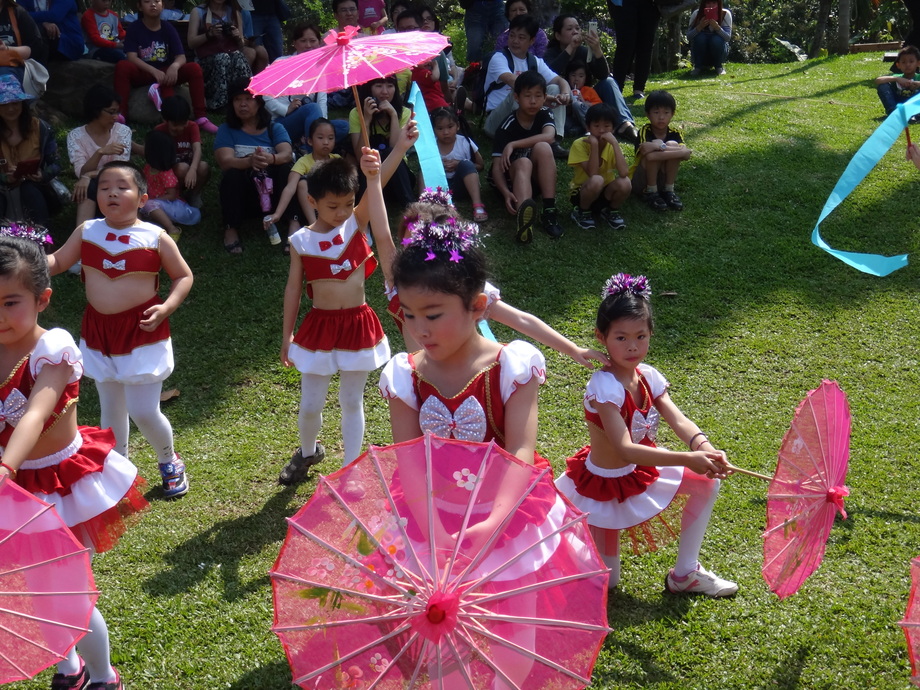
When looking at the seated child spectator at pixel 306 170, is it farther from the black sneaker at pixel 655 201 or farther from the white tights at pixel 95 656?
the white tights at pixel 95 656

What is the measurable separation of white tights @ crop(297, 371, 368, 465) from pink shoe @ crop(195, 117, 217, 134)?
525 centimetres

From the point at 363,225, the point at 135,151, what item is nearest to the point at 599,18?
the point at 135,151

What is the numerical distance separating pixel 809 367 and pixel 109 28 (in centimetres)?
809

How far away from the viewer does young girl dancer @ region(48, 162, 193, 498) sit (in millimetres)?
4453

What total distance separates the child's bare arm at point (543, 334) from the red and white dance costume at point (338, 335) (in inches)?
39.3

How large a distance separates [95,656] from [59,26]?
26.6 ft

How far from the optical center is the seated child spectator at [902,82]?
10.2 metres

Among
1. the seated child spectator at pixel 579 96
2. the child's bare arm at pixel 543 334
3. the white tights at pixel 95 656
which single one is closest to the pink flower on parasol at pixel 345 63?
the child's bare arm at pixel 543 334

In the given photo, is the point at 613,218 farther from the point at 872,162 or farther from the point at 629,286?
the point at 629,286

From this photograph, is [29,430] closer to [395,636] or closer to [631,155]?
[395,636]

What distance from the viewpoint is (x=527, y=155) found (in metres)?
8.00

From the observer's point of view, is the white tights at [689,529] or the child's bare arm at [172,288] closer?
the white tights at [689,529]

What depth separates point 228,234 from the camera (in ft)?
24.5

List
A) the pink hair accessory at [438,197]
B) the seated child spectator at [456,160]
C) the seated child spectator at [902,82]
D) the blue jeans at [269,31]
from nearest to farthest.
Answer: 1. the pink hair accessory at [438,197]
2. the seated child spectator at [456,160]
3. the blue jeans at [269,31]
4. the seated child spectator at [902,82]
